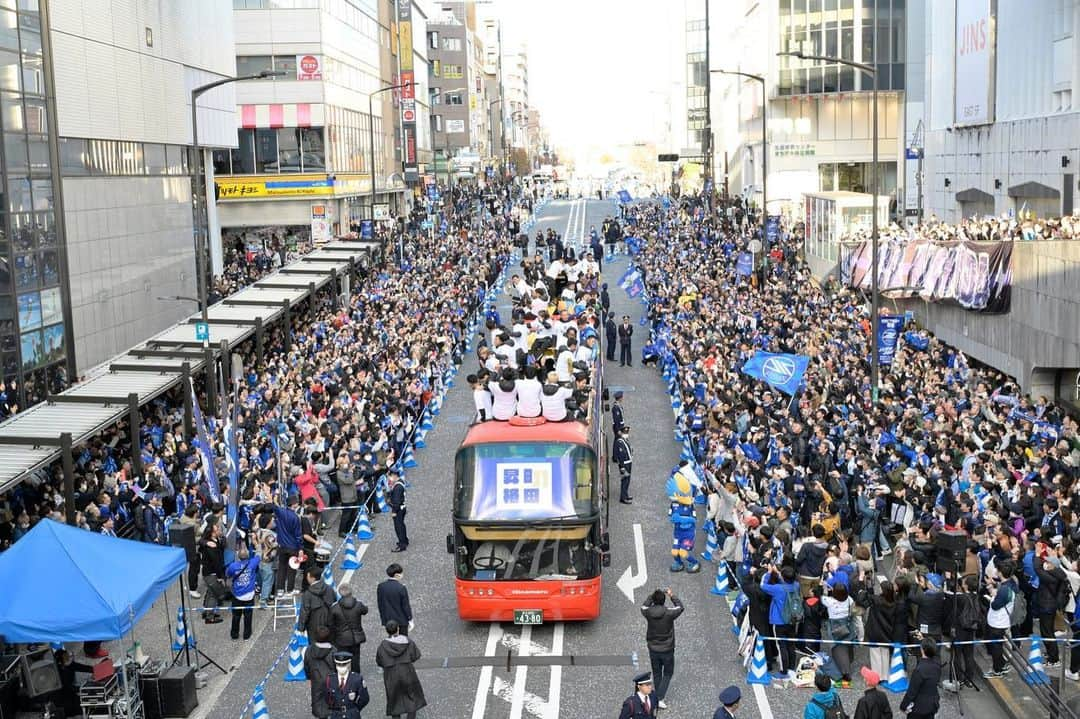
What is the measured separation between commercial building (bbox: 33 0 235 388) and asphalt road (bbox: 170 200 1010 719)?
45.5ft

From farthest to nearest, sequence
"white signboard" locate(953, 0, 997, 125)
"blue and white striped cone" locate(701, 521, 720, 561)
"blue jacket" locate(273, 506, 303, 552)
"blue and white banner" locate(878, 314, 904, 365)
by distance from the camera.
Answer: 1. "white signboard" locate(953, 0, 997, 125)
2. "blue and white banner" locate(878, 314, 904, 365)
3. "blue and white striped cone" locate(701, 521, 720, 561)
4. "blue jacket" locate(273, 506, 303, 552)

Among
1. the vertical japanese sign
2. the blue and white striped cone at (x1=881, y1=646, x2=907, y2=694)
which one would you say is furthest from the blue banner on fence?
the vertical japanese sign

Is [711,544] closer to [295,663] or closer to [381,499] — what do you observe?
[381,499]

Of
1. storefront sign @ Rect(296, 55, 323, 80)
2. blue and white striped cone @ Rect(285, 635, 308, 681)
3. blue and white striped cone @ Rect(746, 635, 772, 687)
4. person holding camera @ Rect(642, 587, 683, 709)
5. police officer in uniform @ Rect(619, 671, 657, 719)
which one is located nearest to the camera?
police officer in uniform @ Rect(619, 671, 657, 719)

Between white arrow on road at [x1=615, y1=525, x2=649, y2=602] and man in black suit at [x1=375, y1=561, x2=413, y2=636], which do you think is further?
white arrow on road at [x1=615, y1=525, x2=649, y2=602]

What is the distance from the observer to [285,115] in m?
71.1

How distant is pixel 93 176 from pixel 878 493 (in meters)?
26.0

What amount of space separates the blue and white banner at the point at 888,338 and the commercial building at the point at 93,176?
2024 cm

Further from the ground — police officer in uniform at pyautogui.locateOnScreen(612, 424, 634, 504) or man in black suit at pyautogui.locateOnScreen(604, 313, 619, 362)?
man in black suit at pyautogui.locateOnScreen(604, 313, 619, 362)

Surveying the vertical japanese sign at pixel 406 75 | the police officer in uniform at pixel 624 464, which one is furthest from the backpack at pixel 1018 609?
the vertical japanese sign at pixel 406 75

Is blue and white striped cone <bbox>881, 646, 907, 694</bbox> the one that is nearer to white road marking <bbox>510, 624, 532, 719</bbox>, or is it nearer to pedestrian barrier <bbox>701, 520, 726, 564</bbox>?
white road marking <bbox>510, 624, 532, 719</bbox>

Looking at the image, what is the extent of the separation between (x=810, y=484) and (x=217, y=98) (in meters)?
38.0

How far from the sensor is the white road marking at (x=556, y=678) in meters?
15.0

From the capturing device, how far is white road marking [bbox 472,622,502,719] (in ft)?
49.4
